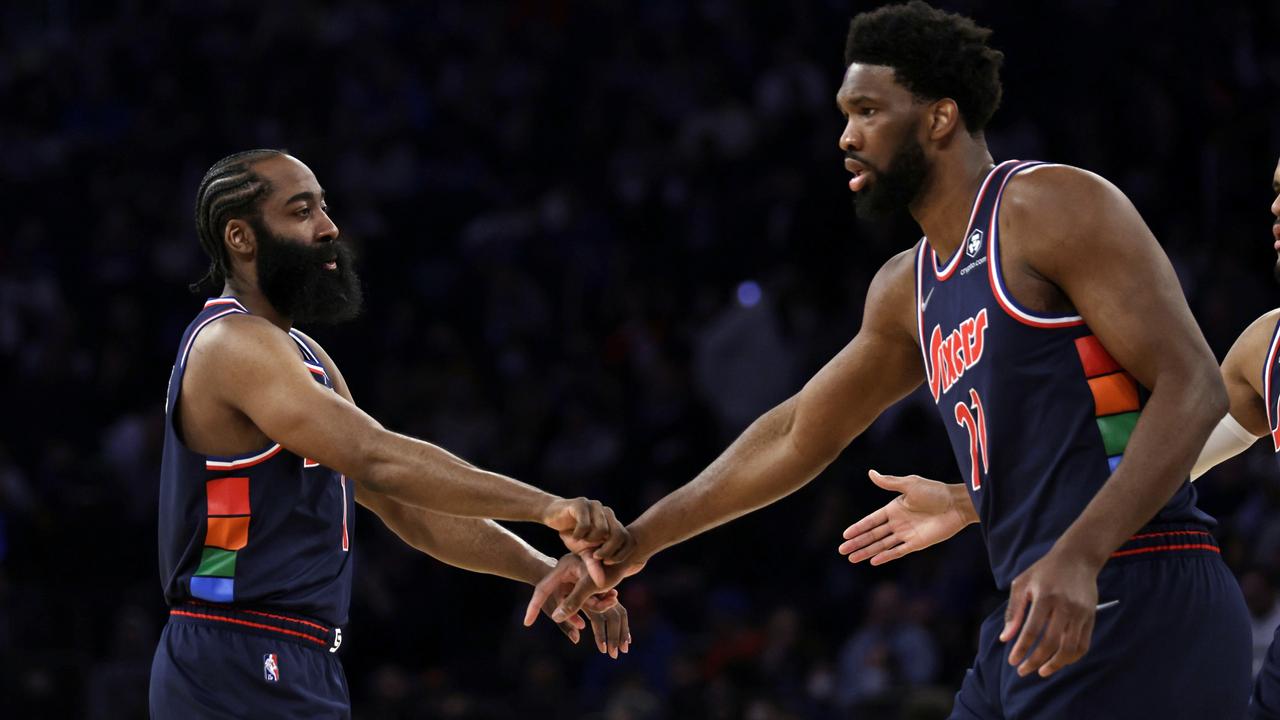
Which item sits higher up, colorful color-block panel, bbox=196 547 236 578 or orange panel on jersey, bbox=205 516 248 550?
orange panel on jersey, bbox=205 516 248 550

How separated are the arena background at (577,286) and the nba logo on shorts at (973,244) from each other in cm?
462

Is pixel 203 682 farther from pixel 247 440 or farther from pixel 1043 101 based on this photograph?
pixel 1043 101

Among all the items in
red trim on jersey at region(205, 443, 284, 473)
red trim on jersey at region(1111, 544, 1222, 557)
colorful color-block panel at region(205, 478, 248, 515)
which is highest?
red trim on jersey at region(1111, 544, 1222, 557)

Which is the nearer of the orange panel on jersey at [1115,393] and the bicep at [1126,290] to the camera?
the bicep at [1126,290]

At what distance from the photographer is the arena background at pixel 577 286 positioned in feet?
31.8

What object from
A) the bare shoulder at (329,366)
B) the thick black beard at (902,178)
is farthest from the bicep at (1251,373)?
the bare shoulder at (329,366)

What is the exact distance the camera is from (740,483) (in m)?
5.24

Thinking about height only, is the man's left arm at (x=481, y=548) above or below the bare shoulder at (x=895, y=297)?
below

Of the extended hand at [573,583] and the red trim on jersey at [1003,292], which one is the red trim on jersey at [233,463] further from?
the red trim on jersey at [1003,292]

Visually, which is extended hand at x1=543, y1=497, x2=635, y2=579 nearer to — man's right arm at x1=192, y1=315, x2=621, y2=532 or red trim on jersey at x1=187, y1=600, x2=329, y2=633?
man's right arm at x1=192, y1=315, x2=621, y2=532

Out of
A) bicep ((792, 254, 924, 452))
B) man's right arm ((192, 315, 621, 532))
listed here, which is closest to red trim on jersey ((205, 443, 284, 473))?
man's right arm ((192, 315, 621, 532))

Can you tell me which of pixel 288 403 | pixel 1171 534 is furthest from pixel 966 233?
pixel 288 403

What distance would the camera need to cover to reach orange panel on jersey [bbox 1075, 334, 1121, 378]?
381cm

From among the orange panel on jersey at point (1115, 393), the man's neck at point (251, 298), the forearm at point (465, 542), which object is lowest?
the forearm at point (465, 542)
